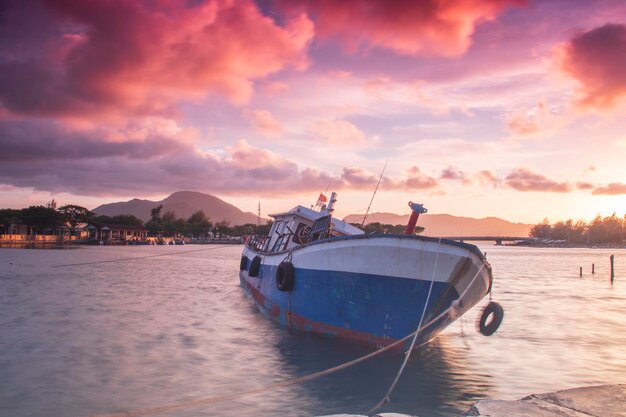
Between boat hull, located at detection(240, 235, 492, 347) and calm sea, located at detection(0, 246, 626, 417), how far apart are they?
95 cm

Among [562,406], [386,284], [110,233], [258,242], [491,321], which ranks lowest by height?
[562,406]

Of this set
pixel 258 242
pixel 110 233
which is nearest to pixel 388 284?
pixel 258 242

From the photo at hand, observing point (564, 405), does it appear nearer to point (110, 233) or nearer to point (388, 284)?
point (388, 284)

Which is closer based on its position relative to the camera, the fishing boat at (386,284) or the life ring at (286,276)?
the fishing boat at (386,284)

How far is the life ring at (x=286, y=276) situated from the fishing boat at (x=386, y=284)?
3cm

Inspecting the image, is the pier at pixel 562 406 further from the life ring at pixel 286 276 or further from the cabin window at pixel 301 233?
the cabin window at pixel 301 233

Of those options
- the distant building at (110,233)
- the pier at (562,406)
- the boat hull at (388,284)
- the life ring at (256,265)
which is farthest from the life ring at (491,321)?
the distant building at (110,233)

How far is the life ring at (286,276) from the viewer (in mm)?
15359

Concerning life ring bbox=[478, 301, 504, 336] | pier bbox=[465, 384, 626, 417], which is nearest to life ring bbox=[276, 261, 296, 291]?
life ring bbox=[478, 301, 504, 336]

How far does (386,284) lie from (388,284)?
0.05 m

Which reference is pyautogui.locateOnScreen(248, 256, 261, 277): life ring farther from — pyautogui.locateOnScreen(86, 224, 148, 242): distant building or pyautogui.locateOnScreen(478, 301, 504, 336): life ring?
pyautogui.locateOnScreen(86, 224, 148, 242): distant building

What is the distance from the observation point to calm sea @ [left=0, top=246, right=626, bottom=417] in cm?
1030

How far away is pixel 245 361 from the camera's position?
14.3 m

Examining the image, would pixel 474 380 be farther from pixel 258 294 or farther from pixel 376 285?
pixel 258 294
